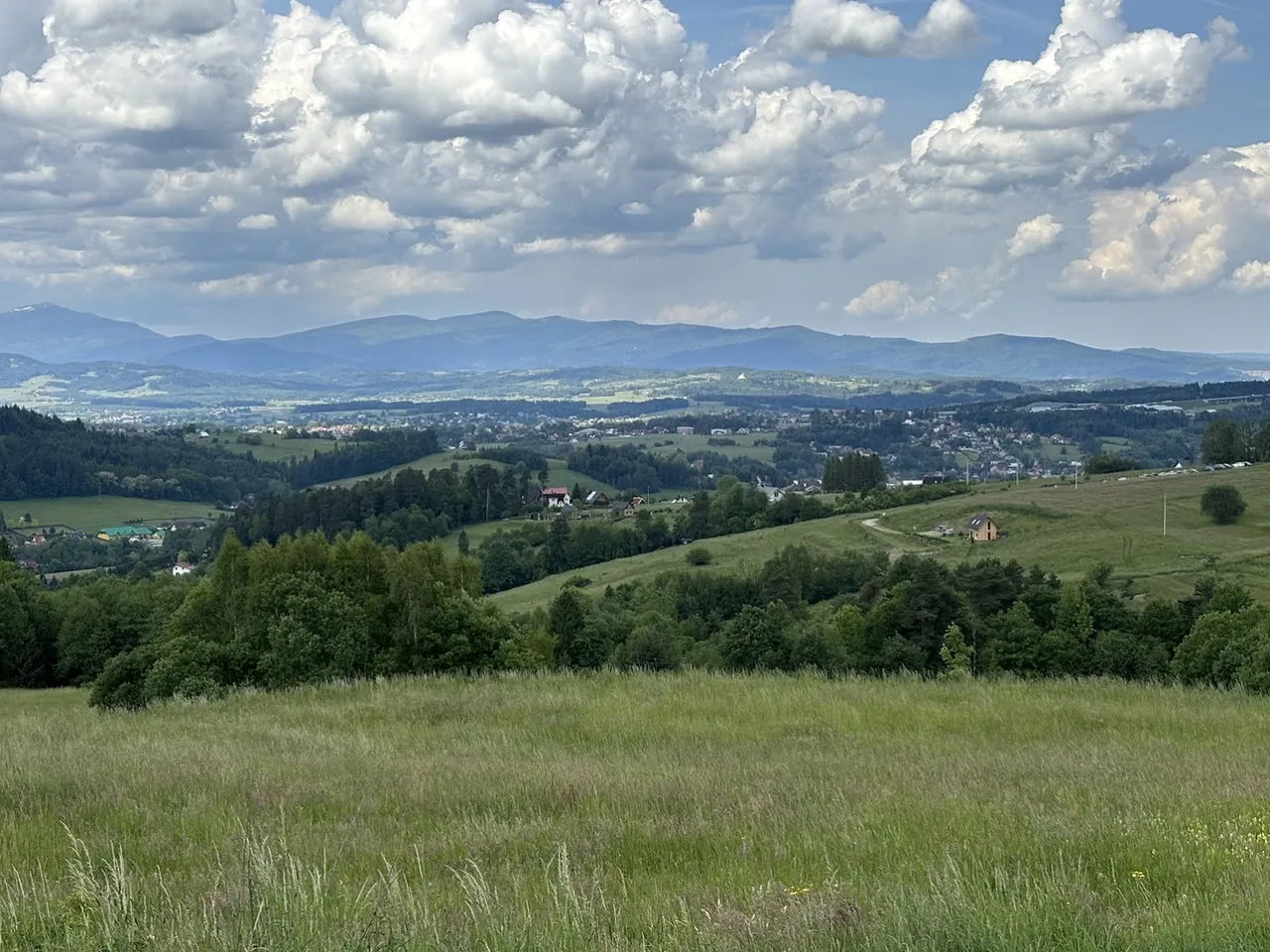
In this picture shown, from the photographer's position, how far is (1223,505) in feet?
302

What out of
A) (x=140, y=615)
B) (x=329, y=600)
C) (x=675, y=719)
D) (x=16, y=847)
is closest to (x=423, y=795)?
(x=16, y=847)

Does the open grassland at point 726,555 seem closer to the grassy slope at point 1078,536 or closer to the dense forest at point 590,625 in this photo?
the grassy slope at point 1078,536

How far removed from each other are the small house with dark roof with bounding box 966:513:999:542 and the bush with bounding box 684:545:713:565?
22668 mm

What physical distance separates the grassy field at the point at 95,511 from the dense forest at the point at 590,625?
95.4 m

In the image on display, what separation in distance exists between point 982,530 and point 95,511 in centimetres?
12727

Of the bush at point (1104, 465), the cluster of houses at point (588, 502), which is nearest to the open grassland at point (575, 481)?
the cluster of houses at point (588, 502)

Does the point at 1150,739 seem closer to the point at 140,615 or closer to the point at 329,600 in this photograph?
the point at 329,600

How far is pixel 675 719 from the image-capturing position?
52.3 ft

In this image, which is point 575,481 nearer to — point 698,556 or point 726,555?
point 726,555

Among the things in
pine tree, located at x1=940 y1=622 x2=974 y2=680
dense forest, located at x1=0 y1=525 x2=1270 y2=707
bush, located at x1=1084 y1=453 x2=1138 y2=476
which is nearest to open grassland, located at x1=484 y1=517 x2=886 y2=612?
dense forest, located at x1=0 y1=525 x2=1270 y2=707

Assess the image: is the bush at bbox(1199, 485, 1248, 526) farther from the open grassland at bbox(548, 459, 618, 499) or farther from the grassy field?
the grassy field

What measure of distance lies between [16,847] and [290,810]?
84.8 inches

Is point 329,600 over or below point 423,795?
below

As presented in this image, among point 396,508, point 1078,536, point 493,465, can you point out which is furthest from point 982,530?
point 493,465
